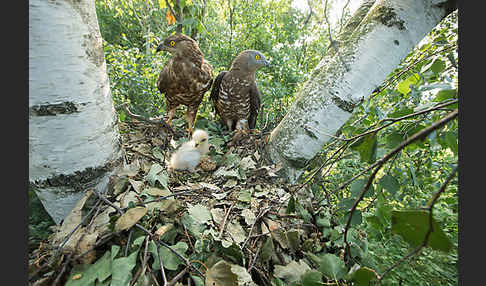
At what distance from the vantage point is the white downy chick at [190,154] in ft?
4.36

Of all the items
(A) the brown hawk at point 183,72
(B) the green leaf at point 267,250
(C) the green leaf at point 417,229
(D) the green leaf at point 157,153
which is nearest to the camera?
(C) the green leaf at point 417,229

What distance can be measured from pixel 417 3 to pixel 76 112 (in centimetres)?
137

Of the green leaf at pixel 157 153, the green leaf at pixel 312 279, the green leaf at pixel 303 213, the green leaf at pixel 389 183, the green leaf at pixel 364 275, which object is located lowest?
the green leaf at pixel 157 153

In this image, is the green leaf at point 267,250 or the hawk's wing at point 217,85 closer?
the green leaf at point 267,250

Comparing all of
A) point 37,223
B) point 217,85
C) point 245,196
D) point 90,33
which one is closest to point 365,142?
point 245,196

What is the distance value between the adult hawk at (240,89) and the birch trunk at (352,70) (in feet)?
3.28

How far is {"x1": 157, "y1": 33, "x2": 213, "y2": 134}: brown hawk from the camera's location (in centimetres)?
178

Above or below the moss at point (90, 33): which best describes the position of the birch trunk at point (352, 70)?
above

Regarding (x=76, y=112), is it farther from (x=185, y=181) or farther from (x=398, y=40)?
(x=398, y=40)

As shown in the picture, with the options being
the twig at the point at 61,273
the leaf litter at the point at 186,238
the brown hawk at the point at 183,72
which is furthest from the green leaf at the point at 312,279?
the brown hawk at the point at 183,72

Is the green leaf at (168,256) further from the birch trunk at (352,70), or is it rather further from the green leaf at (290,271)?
the birch trunk at (352,70)

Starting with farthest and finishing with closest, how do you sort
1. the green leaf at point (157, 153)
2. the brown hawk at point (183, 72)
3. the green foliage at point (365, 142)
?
the brown hawk at point (183, 72) → the green leaf at point (157, 153) → the green foliage at point (365, 142)

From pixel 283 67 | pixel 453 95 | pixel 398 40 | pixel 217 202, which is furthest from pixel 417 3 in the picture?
pixel 283 67

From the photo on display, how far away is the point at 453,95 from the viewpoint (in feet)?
1.60
